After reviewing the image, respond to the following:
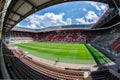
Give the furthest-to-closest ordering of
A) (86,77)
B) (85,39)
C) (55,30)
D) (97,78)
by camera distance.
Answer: (55,30) < (85,39) < (86,77) < (97,78)

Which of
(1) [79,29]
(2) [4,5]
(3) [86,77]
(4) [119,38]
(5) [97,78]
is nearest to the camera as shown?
(2) [4,5]

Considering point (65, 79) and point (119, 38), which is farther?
point (119, 38)

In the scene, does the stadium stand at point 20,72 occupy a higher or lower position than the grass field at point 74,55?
higher

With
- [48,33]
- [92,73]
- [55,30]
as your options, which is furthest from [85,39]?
[92,73]

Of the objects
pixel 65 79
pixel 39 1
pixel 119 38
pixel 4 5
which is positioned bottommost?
pixel 65 79

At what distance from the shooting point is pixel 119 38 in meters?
21.9

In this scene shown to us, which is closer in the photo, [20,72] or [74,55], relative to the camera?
[20,72]

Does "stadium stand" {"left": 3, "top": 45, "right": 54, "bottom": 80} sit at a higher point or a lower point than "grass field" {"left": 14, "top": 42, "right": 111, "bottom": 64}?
higher

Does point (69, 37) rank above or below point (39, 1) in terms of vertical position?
below

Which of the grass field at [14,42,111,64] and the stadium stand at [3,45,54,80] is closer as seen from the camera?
the stadium stand at [3,45,54,80]

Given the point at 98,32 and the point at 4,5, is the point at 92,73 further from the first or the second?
the point at 98,32

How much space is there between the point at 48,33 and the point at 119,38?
124 feet

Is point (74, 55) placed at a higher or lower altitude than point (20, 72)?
lower

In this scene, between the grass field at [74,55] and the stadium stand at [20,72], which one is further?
the grass field at [74,55]
